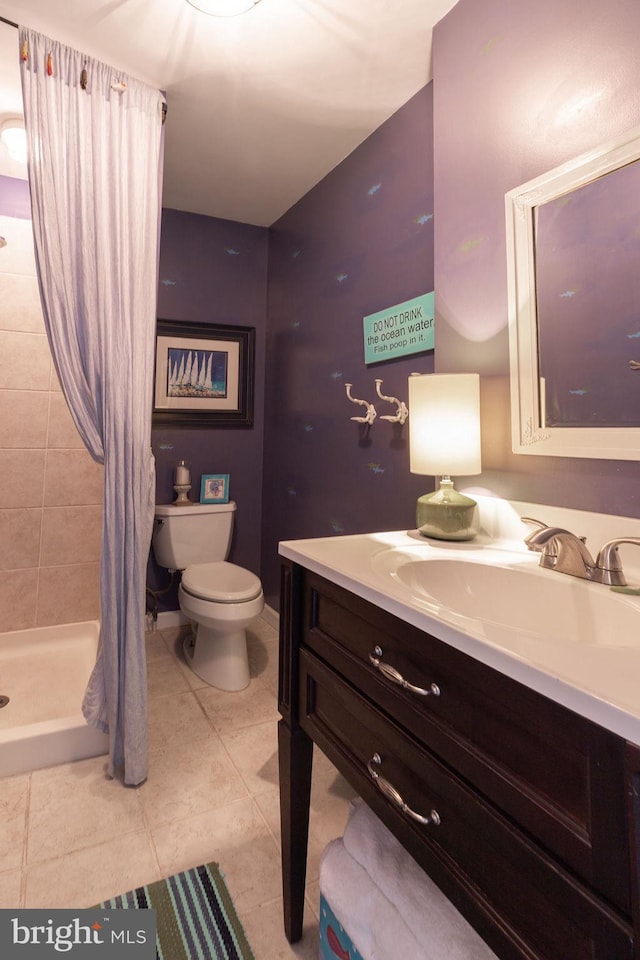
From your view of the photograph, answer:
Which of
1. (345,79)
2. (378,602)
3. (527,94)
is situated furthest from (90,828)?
(345,79)

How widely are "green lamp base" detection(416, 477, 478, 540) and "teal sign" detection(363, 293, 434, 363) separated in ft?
2.21

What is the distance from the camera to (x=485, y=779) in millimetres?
620

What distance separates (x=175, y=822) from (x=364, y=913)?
2.76ft

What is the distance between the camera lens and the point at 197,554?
2674mm

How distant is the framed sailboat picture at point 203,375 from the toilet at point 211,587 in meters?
0.56

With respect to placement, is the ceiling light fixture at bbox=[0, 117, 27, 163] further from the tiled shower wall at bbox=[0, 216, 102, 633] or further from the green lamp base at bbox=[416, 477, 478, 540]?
the green lamp base at bbox=[416, 477, 478, 540]

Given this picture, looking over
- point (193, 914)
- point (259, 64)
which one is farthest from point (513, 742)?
point (259, 64)

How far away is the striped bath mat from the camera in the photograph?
3.60 feet

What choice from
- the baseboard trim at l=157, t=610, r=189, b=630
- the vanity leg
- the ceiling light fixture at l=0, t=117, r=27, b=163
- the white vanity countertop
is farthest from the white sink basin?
the ceiling light fixture at l=0, t=117, r=27, b=163

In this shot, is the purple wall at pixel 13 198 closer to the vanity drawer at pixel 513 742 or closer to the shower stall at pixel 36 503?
the shower stall at pixel 36 503

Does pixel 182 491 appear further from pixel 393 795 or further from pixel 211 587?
pixel 393 795

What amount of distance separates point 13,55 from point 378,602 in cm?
229

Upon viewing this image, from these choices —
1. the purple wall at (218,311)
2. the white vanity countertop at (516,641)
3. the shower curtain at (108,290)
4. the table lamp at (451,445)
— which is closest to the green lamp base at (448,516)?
the table lamp at (451,445)

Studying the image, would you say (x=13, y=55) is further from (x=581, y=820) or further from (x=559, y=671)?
(x=581, y=820)
